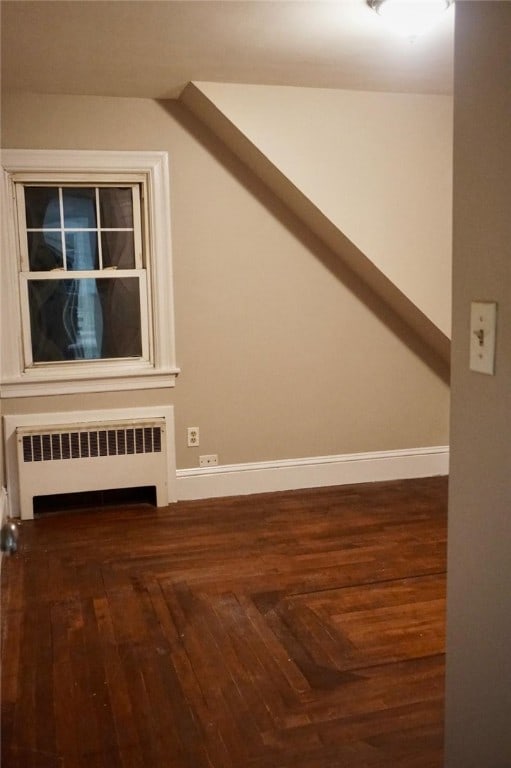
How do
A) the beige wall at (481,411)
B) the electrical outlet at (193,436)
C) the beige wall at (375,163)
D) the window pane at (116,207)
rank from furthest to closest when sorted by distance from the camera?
the electrical outlet at (193,436), the window pane at (116,207), the beige wall at (375,163), the beige wall at (481,411)

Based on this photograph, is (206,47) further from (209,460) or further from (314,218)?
(209,460)

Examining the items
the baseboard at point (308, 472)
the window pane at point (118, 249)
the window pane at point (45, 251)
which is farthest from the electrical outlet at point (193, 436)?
the window pane at point (45, 251)

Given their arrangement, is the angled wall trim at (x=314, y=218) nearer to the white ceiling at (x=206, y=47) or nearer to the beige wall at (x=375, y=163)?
the beige wall at (x=375, y=163)

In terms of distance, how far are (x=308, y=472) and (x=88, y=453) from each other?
4.41 ft

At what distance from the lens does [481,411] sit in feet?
3.85

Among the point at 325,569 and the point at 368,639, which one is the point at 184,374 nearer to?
the point at 325,569

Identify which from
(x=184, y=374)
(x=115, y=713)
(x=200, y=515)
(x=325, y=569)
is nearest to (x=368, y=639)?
(x=325, y=569)

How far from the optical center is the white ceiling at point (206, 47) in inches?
99.8

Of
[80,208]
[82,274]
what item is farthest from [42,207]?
[82,274]

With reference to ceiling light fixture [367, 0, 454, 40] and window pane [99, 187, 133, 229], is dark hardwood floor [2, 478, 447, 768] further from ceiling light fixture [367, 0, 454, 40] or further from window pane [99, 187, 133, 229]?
ceiling light fixture [367, 0, 454, 40]

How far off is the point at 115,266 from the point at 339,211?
1.30m

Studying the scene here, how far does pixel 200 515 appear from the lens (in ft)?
12.7

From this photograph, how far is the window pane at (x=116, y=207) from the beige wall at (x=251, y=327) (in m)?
0.26

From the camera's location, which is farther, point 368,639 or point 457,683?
point 368,639
